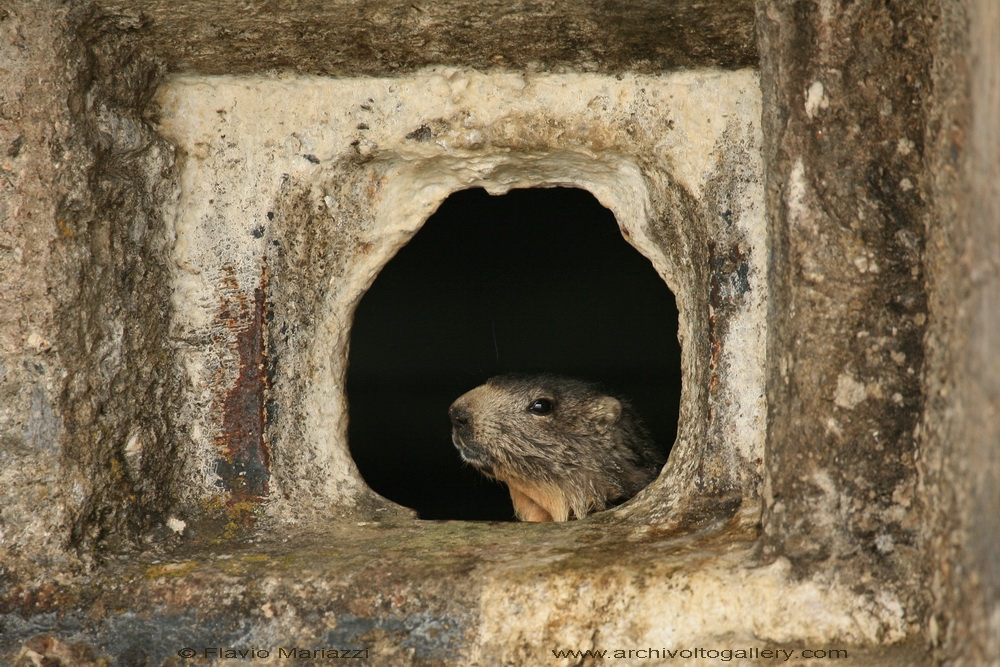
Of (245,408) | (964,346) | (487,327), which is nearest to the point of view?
(964,346)

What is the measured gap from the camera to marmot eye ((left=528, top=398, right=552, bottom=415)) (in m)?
4.16

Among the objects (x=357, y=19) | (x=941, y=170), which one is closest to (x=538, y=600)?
(x=941, y=170)

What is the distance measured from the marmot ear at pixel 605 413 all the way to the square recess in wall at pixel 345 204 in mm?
1414

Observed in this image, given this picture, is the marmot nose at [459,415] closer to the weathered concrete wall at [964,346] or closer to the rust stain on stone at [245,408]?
the rust stain on stone at [245,408]

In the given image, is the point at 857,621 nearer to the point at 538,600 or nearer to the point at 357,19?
the point at 538,600

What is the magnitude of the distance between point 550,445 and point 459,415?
37cm

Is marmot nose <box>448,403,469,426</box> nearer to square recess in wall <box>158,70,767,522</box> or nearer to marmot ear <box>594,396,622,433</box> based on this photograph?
marmot ear <box>594,396,622,433</box>

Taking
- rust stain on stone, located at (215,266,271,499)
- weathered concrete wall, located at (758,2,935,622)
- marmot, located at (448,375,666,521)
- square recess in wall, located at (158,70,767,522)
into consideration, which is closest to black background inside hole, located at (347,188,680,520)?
marmot, located at (448,375,666,521)

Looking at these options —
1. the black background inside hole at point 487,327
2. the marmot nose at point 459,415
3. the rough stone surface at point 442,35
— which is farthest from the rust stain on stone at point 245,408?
the black background inside hole at point 487,327

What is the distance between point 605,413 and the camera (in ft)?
14.0

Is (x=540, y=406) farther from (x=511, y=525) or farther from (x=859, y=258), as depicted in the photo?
(x=859, y=258)

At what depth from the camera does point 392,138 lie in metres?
2.74

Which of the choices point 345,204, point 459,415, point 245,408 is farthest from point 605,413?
point 245,408

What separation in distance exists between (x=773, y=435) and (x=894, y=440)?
23 cm
